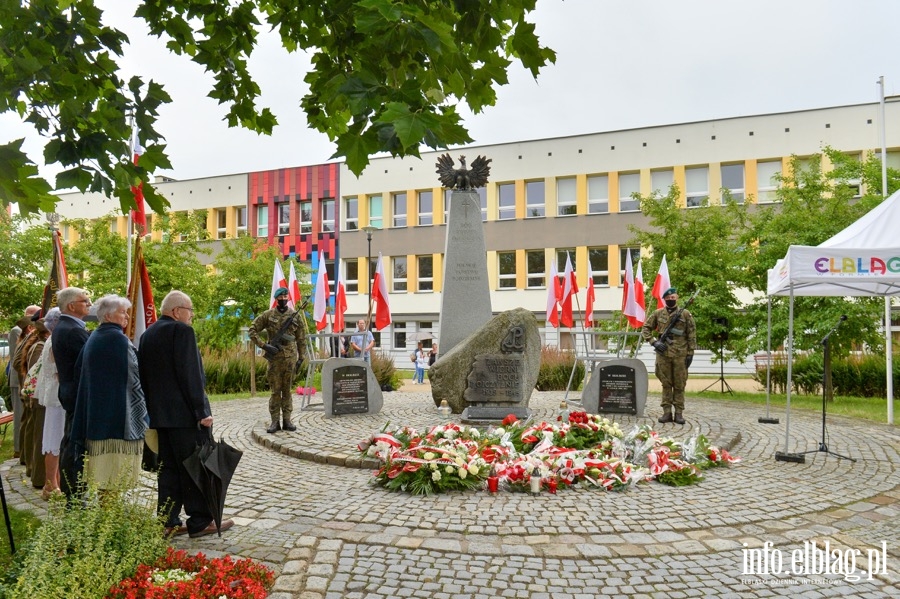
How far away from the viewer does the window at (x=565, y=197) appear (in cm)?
3091

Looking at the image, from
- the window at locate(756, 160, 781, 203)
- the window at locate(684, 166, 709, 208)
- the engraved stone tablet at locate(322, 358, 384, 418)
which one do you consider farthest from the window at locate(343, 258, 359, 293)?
the engraved stone tablet at locate(322, 358, 384, 418)

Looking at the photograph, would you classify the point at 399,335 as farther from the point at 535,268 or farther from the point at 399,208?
the point at 535,268

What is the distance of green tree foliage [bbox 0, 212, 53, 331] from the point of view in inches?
775

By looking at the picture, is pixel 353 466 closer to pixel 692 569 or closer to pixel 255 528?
pixel 255 528

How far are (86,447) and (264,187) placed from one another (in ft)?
114

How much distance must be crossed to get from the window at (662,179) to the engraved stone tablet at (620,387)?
20.6 metres

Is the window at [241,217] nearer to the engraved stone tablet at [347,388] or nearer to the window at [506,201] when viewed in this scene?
the window at [506,201]

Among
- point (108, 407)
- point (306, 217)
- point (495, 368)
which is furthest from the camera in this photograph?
point (306, 217)

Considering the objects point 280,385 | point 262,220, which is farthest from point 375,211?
point 280,385

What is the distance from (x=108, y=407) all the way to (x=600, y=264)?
2756cm

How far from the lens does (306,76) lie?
464cm

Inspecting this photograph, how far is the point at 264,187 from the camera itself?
37344mm

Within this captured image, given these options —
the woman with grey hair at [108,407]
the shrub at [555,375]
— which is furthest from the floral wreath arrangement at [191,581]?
the shrub at [555,375]

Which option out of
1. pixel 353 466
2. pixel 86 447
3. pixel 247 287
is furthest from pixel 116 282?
pixel 86 447
